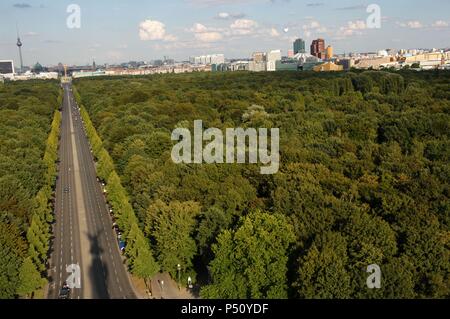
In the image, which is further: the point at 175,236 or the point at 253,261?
the point at 175,236

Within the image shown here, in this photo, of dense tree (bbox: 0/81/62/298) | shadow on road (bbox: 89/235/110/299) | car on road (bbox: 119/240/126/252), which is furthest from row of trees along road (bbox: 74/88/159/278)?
dense tree (bbox: 0/81/62/298)

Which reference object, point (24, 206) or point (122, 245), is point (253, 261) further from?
point (24, 206)

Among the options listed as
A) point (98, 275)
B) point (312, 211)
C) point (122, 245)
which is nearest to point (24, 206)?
point (122, 245)

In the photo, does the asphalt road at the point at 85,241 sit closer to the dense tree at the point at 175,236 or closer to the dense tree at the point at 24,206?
the dense tree at the point at 24,206

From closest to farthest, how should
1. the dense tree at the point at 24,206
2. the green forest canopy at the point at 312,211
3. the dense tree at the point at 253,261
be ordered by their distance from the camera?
1. the green forest canopy at the point at 312,211
2. the dense tree at the point at 253,261
3. the dense tree at the point at 24,206

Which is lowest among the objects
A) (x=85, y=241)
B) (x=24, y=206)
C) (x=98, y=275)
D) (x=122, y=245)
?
(x=98, y=275)

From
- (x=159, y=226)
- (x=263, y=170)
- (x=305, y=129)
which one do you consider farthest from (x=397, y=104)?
(x=159, y=226)

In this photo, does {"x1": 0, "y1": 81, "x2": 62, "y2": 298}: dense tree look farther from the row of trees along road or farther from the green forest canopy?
the green forest canopy

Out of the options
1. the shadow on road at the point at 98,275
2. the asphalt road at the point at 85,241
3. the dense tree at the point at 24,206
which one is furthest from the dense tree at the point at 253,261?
the dense tree at the point at 24,206
